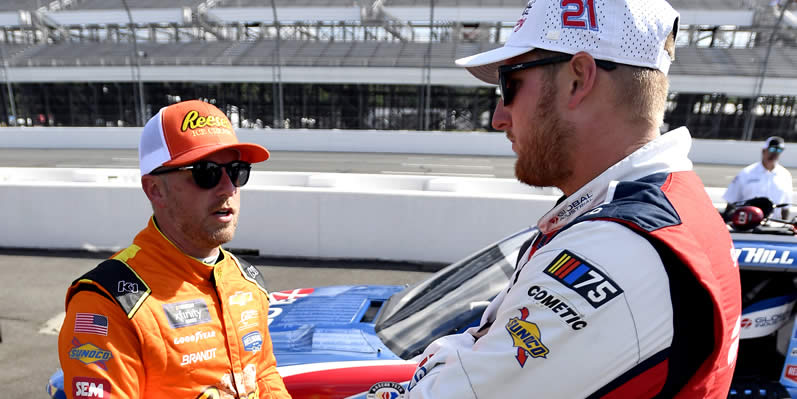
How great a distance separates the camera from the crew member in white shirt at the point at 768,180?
16.5ft

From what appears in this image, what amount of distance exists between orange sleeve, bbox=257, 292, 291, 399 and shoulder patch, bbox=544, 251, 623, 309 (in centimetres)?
146

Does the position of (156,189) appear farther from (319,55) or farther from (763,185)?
(319,55)

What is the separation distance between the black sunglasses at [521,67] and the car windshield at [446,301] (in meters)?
1.49

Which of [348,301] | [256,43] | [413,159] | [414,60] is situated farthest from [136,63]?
[348,301]

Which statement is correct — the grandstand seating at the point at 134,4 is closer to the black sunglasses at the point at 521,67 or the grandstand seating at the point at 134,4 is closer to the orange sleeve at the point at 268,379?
the orange sleeve at the point at 268,379

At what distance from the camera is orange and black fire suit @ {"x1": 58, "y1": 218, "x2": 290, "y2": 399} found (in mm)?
1425

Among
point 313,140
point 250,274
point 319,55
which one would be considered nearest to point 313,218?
point 250,274

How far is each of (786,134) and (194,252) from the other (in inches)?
1484

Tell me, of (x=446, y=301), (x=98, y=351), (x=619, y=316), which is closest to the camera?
(x=619, y=316)

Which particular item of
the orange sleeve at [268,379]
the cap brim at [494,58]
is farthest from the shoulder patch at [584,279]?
the orange sleeve at [268,379]

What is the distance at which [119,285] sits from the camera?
1.52 metres

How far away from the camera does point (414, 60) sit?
1212 inches

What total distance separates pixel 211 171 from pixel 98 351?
724 mm

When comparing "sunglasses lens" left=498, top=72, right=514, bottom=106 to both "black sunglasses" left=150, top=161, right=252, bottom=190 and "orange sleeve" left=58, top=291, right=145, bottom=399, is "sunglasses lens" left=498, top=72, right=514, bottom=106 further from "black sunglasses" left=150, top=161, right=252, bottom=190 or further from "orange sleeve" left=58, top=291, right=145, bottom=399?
"orange sleeve" left=58, top=291, right=145, bottom=399
